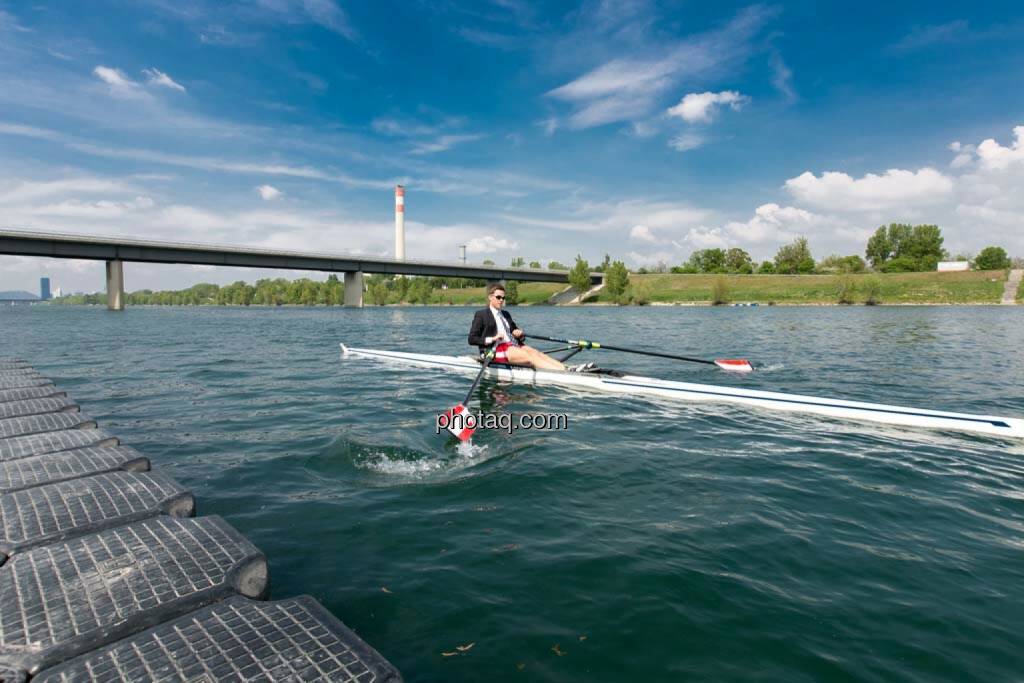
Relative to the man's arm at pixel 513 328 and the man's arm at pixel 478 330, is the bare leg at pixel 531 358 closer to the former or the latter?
the man's arm at pixel 513 328

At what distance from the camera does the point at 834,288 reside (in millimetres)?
85312

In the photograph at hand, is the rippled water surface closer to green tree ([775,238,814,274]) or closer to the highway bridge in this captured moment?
the highway bridge

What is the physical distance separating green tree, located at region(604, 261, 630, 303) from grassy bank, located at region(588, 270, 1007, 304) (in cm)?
262

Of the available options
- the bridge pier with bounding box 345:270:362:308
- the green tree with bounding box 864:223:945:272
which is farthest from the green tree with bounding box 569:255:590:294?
the green tree with bounding box 864:223:945:272

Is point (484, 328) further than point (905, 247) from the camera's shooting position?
No

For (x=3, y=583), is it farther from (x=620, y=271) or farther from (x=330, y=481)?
(x=620, y=271)

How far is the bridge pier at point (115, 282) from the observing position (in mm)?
55344

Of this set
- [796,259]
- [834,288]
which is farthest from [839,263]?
[834,288]

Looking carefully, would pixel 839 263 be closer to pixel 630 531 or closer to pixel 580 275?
pixel 580 275

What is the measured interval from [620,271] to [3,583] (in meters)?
95.0

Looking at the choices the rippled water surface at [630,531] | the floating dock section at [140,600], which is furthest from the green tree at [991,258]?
the floating dock section at [140,600]

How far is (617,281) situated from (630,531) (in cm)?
9117

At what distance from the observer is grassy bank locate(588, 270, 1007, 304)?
76312 mm

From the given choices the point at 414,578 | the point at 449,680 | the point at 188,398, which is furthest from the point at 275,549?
the point at 188,398
